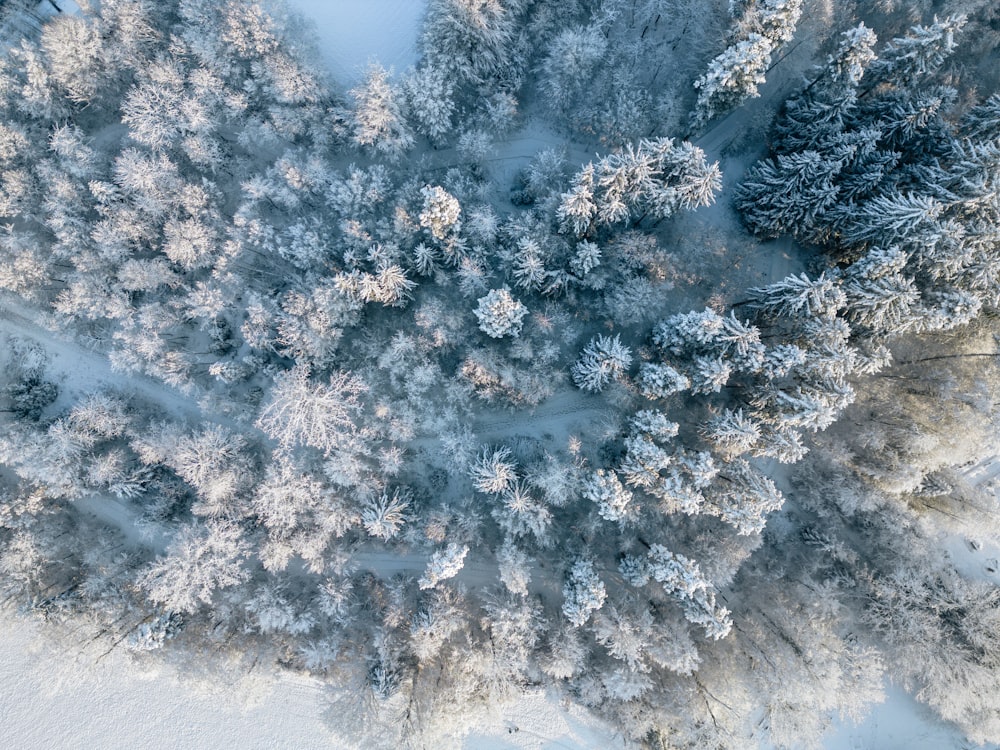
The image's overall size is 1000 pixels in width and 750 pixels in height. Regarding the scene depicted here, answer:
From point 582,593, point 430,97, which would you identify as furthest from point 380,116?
point 582,593

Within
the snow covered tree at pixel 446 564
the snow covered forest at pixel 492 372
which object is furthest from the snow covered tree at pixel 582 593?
the snow covered tree at pixel 446 564

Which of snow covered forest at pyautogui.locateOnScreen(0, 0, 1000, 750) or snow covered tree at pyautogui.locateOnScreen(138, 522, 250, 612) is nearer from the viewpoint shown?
snow covered forest at pyautogui.locateOnScreen(0, 0, 1000, 750)

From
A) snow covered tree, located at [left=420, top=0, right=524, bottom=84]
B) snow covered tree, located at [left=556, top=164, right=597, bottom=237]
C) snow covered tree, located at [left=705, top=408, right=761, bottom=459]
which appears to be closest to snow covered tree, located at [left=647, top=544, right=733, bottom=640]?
snow covered tree, located at [left=705, top=408, right=761, bottom=459]

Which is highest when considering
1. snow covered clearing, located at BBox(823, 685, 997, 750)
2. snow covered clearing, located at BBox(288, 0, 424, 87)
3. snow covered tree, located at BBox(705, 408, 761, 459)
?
snow covered clearing, located at BBox(288, 0, 424, 87)

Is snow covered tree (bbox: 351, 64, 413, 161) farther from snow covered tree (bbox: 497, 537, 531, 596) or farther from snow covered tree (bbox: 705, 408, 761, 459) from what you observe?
snow covered tree (bbox: 497, 537, 531, 596)

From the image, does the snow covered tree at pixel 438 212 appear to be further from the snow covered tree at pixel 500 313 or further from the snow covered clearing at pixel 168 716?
the snow covered clearing at pixel 168 716

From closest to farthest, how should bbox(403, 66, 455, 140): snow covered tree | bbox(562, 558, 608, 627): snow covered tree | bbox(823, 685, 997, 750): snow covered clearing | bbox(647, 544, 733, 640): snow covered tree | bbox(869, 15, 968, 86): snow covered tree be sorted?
bbox(869, 15, 968, 86): snow covered tree → bbox(647, 544, 733, 640): snow covered tree → bbox(562, 558, 608, 627): snow covered tree → bbox(403, 66, 455, 140): snow covered tree → bbox(823, 685, 997, 750): snow covered clearing

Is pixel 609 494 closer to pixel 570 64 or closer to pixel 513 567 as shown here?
pixel 513 567

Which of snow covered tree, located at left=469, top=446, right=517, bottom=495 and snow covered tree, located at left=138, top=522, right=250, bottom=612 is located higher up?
snow covered tree, located at left=469, top=446, right=517, bottom=495
